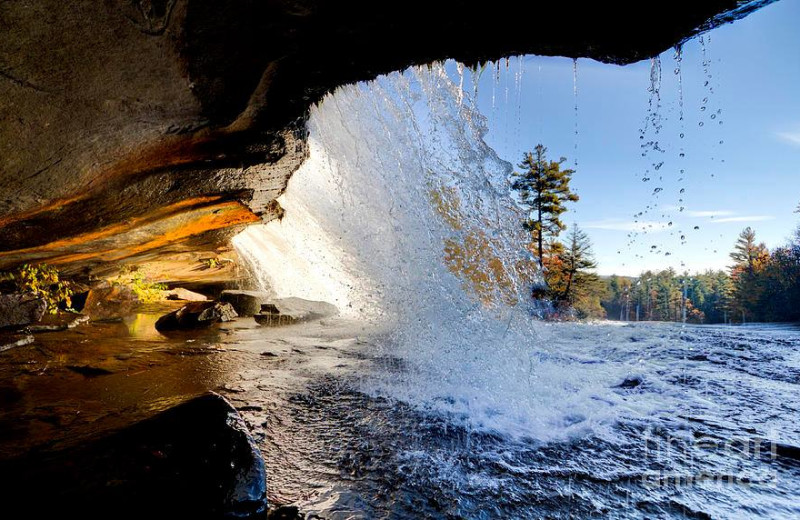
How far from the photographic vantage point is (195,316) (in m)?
9.58

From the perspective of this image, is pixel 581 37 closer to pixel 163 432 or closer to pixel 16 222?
pixel 163 432

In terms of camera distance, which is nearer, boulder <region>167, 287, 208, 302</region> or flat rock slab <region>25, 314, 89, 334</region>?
flat rock slab <region>25, 314, 89, 334</region>

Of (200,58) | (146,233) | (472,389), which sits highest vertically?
(200,58)

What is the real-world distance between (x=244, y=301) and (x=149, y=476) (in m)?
11.2

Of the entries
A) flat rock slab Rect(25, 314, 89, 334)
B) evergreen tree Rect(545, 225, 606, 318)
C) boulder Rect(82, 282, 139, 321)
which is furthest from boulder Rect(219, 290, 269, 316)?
evergreen tree Rect(545, 225, 606, 318)

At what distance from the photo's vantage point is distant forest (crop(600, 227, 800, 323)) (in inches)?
1692

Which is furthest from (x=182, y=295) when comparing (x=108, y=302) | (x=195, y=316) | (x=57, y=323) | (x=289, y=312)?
(x=57, y=323)

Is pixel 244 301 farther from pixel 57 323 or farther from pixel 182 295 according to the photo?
pixel 57 323

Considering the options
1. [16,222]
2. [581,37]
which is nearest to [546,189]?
[581,37]

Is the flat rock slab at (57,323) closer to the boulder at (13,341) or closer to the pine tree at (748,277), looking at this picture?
the boulder at (13,341)

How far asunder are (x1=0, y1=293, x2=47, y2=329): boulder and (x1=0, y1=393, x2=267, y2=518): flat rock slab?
6591 mm

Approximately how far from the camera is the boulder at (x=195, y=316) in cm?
902

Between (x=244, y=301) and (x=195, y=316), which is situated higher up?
(x=244, y=301)

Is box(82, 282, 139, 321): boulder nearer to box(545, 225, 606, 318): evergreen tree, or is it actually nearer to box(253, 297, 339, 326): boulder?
box(253, 297, 339, 326): boulder
